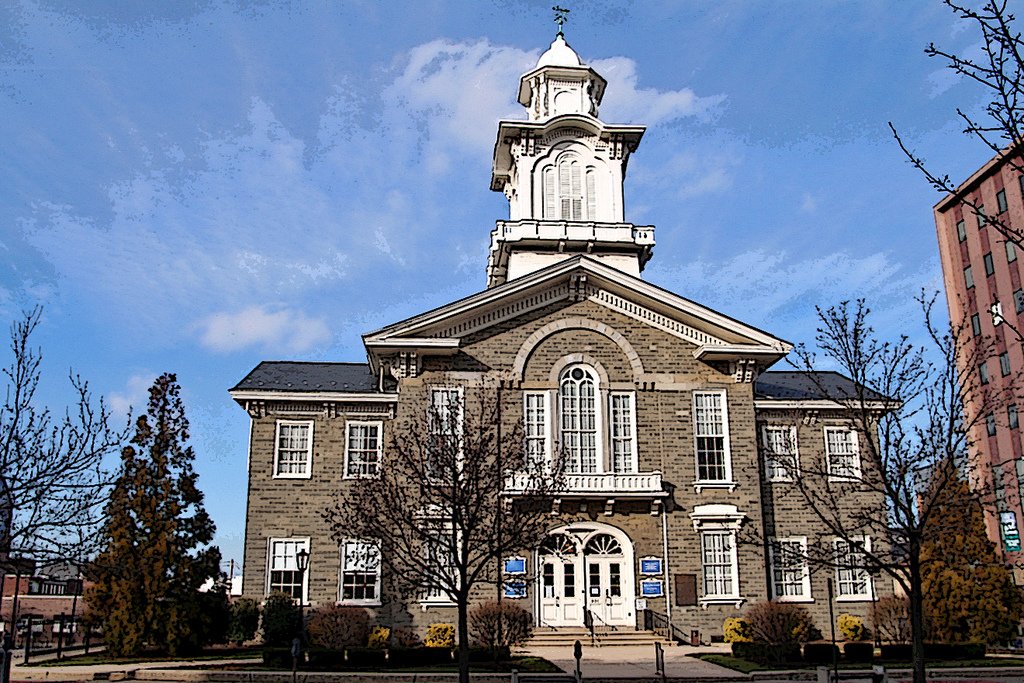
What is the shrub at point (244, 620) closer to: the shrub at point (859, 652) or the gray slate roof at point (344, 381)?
the gray slate roof at point (344, 381)

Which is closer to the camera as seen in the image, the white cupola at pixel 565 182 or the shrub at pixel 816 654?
the shrub at pixel 816 654

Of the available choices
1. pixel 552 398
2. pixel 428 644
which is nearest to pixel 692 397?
pixel 552 398

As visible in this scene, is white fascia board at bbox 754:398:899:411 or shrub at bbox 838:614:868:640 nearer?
shrub at bbox 838:614:868:640

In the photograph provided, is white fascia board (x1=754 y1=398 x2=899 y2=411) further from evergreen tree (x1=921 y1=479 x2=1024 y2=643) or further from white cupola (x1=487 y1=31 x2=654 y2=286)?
white cupola (x1=487 y1=31 x2=654 y2=286)

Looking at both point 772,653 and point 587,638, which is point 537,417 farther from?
point 772,653

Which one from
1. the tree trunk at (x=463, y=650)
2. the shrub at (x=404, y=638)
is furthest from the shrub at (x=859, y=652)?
the shrub at (x=404, y=638)

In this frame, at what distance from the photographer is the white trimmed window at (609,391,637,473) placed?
31.6 meters

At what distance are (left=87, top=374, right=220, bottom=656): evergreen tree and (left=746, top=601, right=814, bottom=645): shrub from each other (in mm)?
16221

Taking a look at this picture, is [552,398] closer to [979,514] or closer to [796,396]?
[796,396]

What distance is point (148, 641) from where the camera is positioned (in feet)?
87.5

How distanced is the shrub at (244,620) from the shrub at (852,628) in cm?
1904

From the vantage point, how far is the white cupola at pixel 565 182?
125ft

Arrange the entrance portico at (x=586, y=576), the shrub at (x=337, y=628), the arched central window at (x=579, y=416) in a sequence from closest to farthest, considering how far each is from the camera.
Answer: the shrub at (x=337, y=628)
the entrance portico at (x=586, y=576)
the arched central window at (x=579, y=416)

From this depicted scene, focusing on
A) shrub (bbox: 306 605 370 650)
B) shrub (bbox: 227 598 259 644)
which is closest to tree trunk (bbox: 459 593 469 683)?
shrub (bbox: 306 605 370 650)
